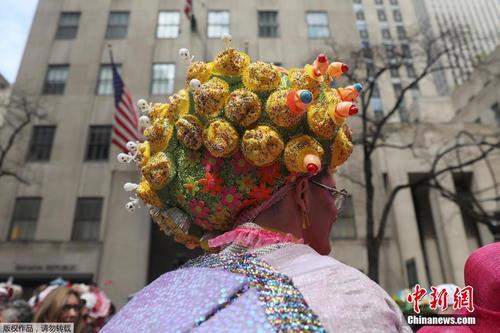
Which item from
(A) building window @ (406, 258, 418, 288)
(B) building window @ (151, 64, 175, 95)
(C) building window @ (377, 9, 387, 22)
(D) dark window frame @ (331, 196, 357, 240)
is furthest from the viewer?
(C) building window @ (377, 9, 387, 22)

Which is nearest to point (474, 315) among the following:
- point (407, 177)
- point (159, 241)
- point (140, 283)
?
point (140, 283)

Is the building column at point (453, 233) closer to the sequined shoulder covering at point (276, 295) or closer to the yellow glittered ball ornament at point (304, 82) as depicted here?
the yellow glittered ball ornament at point (304, 82)

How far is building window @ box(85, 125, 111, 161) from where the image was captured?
20.6 metres

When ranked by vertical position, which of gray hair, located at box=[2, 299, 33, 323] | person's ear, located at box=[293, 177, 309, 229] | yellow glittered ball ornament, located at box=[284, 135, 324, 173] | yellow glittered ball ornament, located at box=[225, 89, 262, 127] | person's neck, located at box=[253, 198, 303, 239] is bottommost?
gray hair, located at box=[2, 299, 33, 323]

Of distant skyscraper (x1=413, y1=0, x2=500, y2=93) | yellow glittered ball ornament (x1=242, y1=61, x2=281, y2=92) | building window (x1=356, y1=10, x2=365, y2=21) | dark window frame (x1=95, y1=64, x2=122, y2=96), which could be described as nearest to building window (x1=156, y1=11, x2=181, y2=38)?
dark window frame (x1=95, y1=64, x2=122, y2=96)

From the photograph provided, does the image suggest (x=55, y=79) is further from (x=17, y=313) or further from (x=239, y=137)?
(x=239, y=137)

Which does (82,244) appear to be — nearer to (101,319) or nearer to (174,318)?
(101,319)

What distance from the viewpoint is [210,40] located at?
23.0 metres

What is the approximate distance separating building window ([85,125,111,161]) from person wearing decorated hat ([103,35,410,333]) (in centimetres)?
1951

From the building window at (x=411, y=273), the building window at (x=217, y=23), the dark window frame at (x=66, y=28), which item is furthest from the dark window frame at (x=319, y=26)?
the dark window frame at (x=66, y=28)

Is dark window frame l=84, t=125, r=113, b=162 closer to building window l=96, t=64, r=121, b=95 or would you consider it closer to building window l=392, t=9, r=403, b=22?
building window l=96, t=64, r=121, b=95

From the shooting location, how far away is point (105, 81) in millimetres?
→ 22438

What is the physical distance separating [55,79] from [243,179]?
2394cm

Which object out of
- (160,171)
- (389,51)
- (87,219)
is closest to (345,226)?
(389,51)
